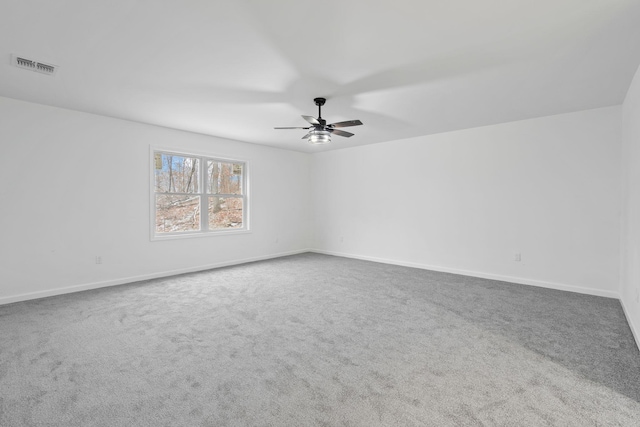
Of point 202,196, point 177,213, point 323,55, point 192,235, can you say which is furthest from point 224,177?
point 323,55

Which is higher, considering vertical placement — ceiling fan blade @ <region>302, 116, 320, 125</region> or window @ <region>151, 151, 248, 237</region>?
ceiling fan blade @ <region>302, 116, 320, 125</region>

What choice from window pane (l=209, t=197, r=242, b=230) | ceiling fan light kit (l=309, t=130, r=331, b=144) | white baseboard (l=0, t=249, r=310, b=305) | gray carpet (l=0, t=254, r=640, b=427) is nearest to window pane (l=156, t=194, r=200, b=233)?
window pane (l=209, t=197, r=242, b=230)

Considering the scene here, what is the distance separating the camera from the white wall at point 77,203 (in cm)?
368

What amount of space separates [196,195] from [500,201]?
516cm

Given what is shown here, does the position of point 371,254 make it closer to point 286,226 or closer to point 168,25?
point 286,226

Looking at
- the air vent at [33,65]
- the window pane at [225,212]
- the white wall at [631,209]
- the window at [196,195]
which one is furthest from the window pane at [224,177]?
the white wall at [631,209]

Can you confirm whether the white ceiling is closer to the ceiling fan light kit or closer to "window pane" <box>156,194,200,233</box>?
the ceiling fan light kit

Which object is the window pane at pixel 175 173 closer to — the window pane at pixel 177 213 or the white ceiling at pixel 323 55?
the window pane at pixel 177 213

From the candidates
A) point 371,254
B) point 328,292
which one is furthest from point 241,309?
point 371,254

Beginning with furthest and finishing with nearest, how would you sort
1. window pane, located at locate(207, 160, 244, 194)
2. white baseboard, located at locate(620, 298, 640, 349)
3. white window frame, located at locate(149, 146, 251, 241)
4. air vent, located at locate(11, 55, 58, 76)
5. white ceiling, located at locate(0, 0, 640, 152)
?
window pane, located at locate(207, 160, 244, 194) < white window frame, located at locate(149, 146, 251, 241) < air vent, located at locate(11, 55, 58, 76) < white baseboard, located at locate(620, 298, 640, 349) < white ceiling, located at locate(0, 0, 640, 152)

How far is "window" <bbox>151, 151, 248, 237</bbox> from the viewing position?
16.7 ft

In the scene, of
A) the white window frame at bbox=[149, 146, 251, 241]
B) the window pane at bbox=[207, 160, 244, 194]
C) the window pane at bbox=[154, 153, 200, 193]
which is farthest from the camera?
the window pane at bbox=[207, 160, 244, 194]

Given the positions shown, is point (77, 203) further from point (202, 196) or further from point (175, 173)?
point (202, 196)

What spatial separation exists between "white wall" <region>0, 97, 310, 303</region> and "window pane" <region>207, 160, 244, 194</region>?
36 centimetres
